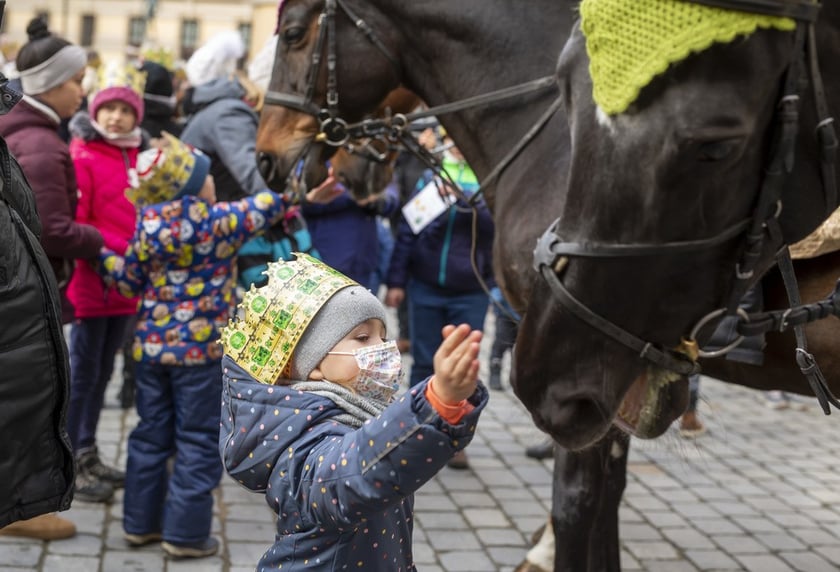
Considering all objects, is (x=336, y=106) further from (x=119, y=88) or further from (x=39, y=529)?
(x=39, y=529)

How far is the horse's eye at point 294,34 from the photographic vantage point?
13.6 ft

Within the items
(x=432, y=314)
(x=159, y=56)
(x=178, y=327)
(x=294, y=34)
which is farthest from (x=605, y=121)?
(x=159, y=56)

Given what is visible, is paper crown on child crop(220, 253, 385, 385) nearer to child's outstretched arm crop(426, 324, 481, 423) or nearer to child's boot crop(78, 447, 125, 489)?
child's outstretched arm crop(426, 324, 481, 423)

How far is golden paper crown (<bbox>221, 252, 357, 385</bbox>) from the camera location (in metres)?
2.31

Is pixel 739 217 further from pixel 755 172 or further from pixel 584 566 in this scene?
pixel 584 566

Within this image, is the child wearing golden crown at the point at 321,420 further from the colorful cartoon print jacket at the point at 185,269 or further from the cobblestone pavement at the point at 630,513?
the cobblestone pavement at the point at 630,513

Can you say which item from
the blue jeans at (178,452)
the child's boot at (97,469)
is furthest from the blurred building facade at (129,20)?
the blue jeans at (178,452)

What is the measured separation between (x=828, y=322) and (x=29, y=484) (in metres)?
2.06

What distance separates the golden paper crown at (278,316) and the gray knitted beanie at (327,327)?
24mm

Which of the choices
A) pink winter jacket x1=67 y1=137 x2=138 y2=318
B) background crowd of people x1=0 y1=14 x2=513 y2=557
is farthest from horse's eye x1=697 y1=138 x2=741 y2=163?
pink winter jacket x1=67 y1=137 x2=138 y2=318

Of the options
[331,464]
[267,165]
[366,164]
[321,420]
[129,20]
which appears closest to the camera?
[331,464]

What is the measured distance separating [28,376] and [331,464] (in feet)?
2.91

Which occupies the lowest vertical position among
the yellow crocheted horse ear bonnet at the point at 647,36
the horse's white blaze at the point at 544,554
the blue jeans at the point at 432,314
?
the horse's white blaze at the point at 544,554

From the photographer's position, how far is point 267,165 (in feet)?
14.5
